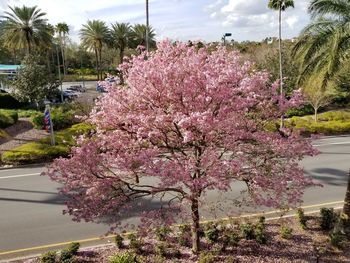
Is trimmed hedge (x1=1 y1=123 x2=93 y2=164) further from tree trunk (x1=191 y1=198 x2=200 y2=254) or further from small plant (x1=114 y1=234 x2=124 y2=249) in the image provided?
tree trunk (x1=191 y1=198 x2=200 y2=254)

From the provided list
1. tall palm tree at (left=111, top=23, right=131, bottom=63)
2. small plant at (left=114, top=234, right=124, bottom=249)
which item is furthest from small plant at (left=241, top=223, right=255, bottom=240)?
tall palm tree at (left=111, top=23, right=131, bottom=63)

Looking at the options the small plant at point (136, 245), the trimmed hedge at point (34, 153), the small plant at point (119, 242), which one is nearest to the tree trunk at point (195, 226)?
the small plant at point (136, 245)

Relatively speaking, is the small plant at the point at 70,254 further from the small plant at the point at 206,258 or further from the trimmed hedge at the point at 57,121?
the trimmed hedge at the point at 57,121

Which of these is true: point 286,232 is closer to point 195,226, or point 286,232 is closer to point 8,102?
point 195,226

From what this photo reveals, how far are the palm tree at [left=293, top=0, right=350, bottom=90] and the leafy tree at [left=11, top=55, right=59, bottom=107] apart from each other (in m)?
24.6

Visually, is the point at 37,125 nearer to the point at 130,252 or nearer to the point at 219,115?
the point at 130,252

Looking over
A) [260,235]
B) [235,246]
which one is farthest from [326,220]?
[235,246]

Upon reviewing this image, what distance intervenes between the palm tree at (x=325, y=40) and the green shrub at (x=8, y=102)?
30156 millimetres

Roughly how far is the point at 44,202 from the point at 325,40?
1069 cm

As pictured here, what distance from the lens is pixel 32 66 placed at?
1229 inches

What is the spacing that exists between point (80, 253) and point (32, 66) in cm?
2529

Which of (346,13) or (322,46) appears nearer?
(346,13)

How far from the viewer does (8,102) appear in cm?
3544

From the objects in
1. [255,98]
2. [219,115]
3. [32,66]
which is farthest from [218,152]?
[32,66]
